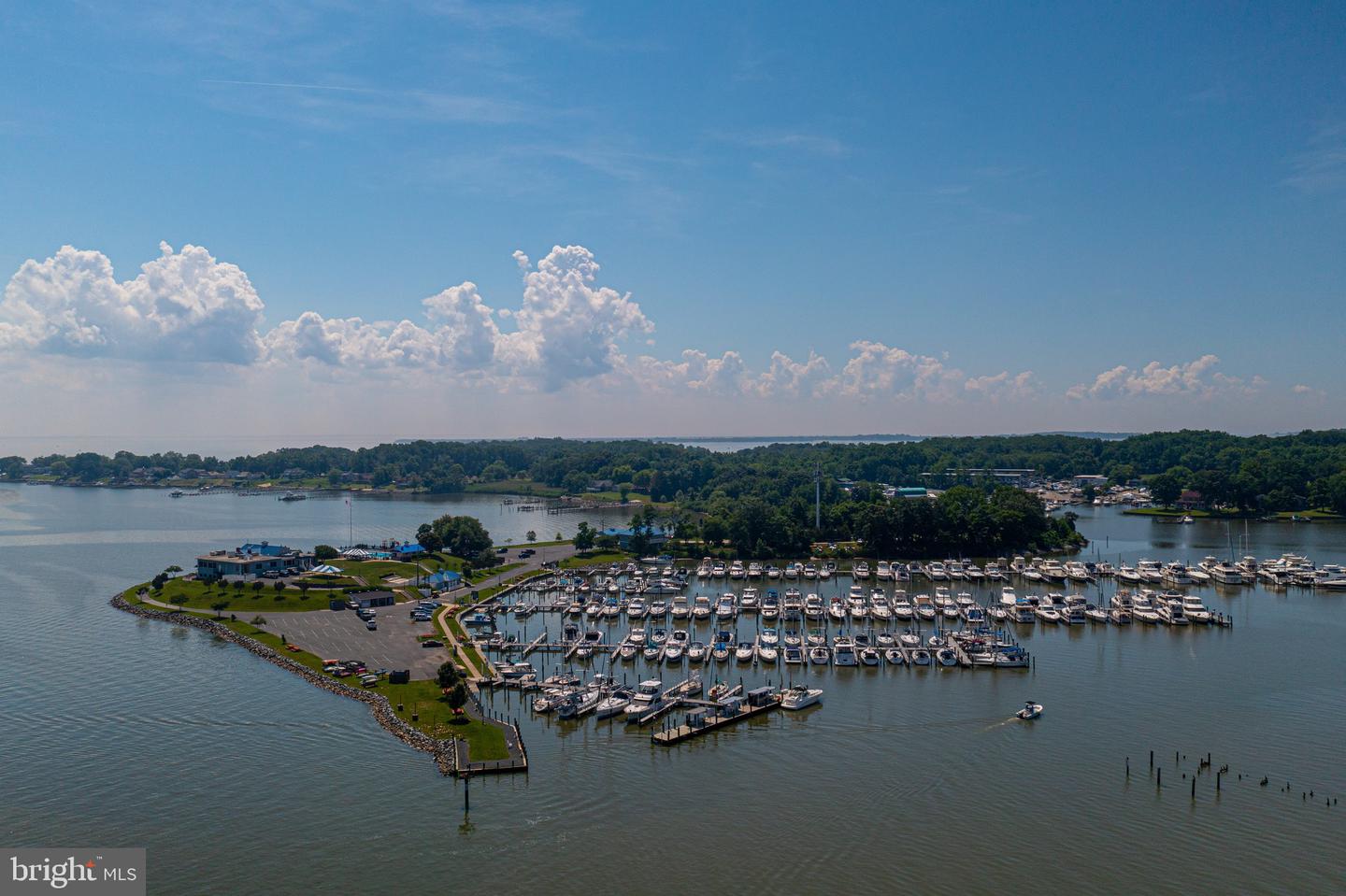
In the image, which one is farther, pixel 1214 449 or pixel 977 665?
pixel 1214 449

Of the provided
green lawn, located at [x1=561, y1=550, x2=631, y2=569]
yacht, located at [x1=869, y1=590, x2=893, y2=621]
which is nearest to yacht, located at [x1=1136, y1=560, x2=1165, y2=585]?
yacht, located at [x1=869, y1=590, x2=893, y2=621]

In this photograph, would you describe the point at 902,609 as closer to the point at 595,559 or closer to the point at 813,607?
the point at 813,607

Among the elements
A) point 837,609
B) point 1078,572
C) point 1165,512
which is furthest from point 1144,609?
point 1165,512

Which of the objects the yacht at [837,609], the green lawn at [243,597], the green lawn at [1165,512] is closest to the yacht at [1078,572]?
the yacht at [837,609]

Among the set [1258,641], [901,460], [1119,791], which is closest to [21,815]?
[1119,791]

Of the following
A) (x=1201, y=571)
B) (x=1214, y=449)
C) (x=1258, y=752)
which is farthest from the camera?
(x=1214, y=449)

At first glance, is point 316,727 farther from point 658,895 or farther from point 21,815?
point 658,895

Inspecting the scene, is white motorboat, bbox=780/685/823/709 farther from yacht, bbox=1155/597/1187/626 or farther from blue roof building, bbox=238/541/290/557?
blue roof building, bbox=238/541/290/557
